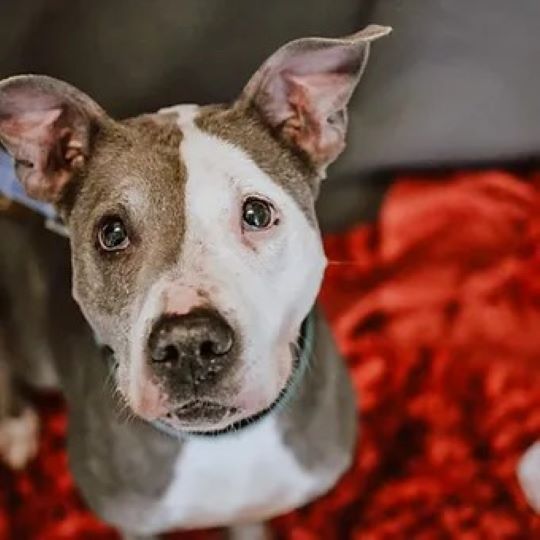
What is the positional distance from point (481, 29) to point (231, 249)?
0.76 meters

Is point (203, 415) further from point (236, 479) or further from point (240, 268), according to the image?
point (236, 479)

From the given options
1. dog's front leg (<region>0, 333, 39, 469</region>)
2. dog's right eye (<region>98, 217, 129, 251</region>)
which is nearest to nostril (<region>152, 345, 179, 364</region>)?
dog's right eye (<region>98, 217, 129, 251</region>)

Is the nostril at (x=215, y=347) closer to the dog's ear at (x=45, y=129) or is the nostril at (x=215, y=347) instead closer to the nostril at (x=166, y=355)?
the nostril at (x=166, y=355)

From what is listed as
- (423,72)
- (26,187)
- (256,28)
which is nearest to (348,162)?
(423,72)

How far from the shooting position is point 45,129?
4.01 feet

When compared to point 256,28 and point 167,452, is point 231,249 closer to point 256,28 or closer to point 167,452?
point 167,452

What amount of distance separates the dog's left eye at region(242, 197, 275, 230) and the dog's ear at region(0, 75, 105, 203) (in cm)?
18

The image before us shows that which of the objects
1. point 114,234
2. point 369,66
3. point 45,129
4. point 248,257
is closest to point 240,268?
point 248,257

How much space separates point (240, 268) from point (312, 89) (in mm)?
207

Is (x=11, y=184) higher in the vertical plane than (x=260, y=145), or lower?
lower

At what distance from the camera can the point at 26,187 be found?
126cm

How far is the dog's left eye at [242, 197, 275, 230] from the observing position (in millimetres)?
1165

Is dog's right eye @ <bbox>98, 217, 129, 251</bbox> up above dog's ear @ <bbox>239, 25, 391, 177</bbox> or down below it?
below

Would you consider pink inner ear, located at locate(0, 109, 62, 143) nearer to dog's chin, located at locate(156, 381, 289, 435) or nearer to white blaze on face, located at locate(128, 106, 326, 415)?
white blaze on face, located at locate(128, 106, 326, 415)
